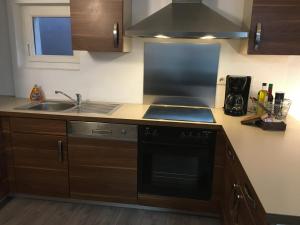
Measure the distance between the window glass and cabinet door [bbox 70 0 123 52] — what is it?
516mm

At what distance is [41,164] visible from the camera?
2.36m

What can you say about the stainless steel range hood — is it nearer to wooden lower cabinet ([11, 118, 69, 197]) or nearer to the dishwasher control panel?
the dishwasher control panel

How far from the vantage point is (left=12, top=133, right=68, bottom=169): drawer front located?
2296 millimetres

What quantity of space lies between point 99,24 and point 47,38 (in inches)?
34.8

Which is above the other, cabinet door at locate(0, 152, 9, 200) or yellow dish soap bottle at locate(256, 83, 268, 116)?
yellow dish soap bottle at locate(256, 83, 268, 116)

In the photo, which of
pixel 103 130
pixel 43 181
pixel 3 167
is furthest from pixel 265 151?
pixel 3 167

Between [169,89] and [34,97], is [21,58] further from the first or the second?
[169,89]

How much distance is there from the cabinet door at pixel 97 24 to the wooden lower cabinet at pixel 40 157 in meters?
0.75

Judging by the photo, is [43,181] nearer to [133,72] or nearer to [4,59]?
[133,72]

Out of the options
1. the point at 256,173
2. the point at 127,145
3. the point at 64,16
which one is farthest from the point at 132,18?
the point at 256,173

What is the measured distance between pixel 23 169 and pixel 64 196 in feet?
1.46

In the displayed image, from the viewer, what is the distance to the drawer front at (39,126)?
7.40ft

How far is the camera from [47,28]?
2824mm

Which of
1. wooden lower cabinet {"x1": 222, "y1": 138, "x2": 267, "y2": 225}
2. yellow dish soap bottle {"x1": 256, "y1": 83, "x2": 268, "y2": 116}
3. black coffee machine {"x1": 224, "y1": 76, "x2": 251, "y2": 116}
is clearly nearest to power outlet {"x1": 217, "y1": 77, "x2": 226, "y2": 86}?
black coffee machine {"x1": 224, "y1": 76, "x2": 251, "y2": 116}
